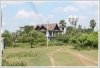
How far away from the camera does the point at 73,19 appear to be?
183 centimetres

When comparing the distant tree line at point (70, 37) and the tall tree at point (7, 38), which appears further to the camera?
the distant tree line at point (70, 37)

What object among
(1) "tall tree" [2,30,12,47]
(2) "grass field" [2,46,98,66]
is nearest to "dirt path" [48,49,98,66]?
(2) "grass field" [2,46,98,66]

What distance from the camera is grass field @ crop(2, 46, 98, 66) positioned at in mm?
1916

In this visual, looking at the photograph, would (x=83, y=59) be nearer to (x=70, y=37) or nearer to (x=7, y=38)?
(x=70, y=37)

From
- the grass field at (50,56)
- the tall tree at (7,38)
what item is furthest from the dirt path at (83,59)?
the tall tree at (7,38)

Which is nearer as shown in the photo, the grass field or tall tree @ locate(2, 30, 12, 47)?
tall tree @ locate(2, 30, 12, 47)

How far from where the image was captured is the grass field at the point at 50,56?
1.92 m

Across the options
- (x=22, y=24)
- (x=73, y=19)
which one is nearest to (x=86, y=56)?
(x=73, y=19)

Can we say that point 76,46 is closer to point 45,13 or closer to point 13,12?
point 45,13

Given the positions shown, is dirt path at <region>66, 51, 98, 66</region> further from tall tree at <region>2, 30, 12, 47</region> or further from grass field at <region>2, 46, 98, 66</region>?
tall tree at <region>2, 30, 12, 47</region>

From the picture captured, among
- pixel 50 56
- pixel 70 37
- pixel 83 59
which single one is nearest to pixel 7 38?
pixel 50 56

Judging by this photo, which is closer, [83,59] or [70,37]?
[83,59]

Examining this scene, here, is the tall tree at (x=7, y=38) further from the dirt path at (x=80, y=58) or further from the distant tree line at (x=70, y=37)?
the dirt path at (x=80, y=58)

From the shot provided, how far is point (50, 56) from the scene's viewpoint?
2.05m
